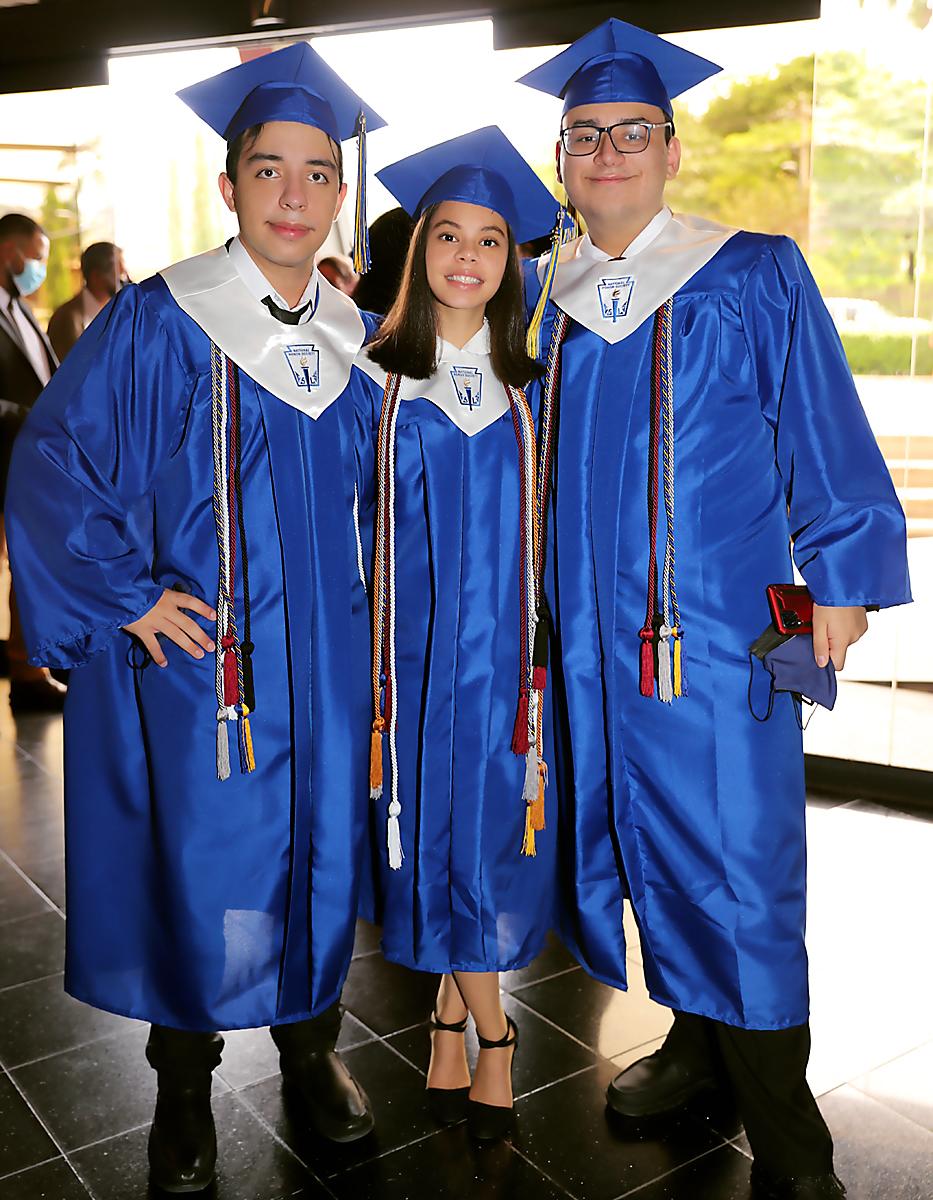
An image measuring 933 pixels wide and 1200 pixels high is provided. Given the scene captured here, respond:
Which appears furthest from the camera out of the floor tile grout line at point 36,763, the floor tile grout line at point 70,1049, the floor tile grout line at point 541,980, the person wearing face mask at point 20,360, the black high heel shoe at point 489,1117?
the person wearing face mask at point 20,360

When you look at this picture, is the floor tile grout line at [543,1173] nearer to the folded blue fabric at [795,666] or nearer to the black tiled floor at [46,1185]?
the black tiled floor at [46,1185]

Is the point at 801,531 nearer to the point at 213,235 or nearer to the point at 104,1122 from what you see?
the point at 104,1122

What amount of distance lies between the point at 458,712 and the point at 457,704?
14 mm

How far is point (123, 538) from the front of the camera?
2053mm

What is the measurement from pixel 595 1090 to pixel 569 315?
4.78 feet

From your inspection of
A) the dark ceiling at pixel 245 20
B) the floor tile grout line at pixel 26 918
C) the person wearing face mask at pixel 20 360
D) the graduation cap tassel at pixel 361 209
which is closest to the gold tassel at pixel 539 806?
the graduation cap tassel at pixel 361 209

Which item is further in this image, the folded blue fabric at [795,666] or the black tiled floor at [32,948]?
the black tiled floor at [32,948]

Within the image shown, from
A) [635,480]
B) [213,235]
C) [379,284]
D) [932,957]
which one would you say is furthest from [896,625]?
[213,235]

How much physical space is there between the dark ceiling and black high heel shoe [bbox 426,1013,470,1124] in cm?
306

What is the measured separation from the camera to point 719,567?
200cm

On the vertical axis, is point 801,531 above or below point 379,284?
below

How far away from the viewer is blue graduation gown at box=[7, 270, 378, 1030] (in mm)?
1980

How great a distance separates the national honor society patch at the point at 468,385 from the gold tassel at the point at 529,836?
0.69 m

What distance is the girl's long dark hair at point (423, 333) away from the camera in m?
2.10
